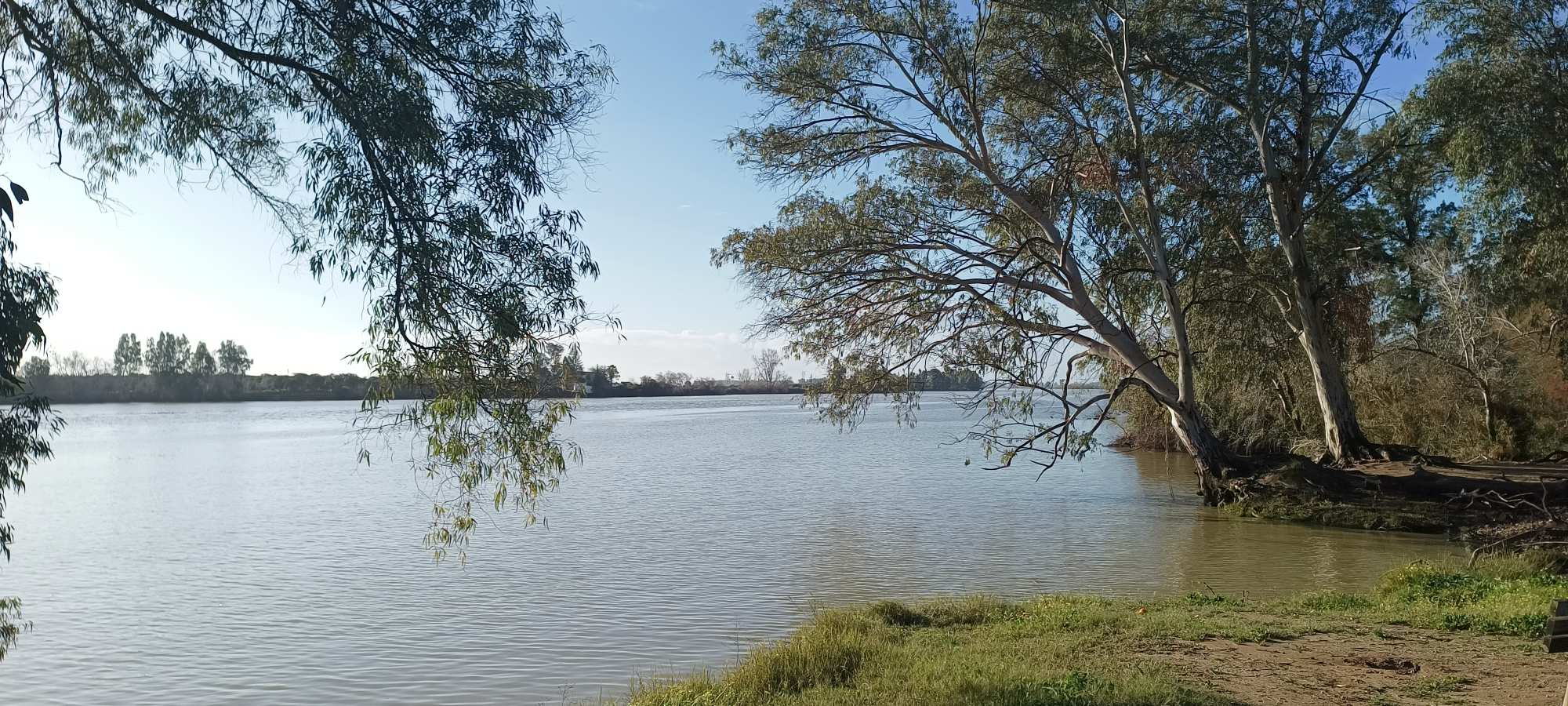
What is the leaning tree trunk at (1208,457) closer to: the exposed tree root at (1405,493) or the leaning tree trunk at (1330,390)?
the exposed tree root at (1405,493)

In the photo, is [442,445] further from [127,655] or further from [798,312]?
[798,312]

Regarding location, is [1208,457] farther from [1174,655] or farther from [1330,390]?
[1174,655]

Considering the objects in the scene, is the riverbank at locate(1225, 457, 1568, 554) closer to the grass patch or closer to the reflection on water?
the reflection on water

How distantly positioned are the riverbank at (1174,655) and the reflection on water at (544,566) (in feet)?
6.50

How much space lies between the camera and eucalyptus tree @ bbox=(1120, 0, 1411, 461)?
679 inches

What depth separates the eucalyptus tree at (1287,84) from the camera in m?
17.2

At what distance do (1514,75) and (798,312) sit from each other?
410 inches

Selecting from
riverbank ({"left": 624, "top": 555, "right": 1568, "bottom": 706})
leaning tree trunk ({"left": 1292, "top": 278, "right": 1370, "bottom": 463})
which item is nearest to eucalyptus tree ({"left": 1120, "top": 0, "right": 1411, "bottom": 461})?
leaning tree trunk ({"left": 1292, "top": 278, "right": 1370, "bottom": 463})

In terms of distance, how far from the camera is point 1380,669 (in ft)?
19.6

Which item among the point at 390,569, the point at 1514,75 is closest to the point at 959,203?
the point at 1514,75

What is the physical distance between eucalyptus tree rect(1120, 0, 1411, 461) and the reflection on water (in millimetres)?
3491

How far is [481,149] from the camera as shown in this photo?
6.71m

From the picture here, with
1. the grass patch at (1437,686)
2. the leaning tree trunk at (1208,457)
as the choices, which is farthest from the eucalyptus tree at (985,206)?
the grass patch at (1437,686)

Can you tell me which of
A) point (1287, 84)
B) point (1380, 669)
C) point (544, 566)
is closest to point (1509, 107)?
point (1287, 84)
